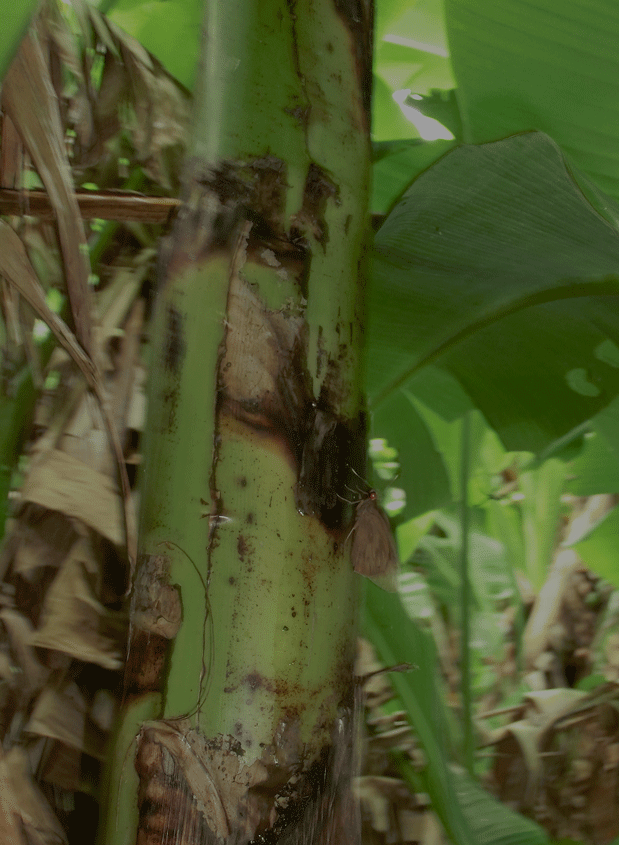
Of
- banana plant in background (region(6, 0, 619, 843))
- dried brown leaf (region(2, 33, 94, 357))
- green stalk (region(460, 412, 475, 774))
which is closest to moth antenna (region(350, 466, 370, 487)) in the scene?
banana plant in background (region(6, 0, 619, 843))

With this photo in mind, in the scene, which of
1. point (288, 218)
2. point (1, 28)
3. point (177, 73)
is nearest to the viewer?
point (1, 28)

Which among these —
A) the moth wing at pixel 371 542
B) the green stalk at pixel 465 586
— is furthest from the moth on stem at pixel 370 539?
the green stalk at pixel 465 586

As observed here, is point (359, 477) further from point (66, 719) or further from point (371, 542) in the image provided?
point (66, 719)

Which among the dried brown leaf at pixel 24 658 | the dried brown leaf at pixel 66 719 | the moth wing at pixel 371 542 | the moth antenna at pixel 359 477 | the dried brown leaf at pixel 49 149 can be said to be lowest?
the dried brown leaf at pixel 66 719

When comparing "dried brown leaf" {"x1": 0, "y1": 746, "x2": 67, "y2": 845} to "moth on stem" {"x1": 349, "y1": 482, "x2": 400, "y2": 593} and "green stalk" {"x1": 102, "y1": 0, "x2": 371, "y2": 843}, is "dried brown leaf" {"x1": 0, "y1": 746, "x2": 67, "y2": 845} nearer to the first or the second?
"green stalk" {"x1": 102, "y1": 0, "x2": 371, "y2": 843}

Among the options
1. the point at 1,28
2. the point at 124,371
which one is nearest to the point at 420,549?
the point at 124,371

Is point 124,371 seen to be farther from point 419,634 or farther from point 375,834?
point 375,834

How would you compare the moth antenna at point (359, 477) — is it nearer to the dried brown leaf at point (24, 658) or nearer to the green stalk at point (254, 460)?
the green stalk at point (254, 460)

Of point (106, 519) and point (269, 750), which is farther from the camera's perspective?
point (106, 519)

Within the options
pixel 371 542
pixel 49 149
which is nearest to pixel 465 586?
pixel 371 542
